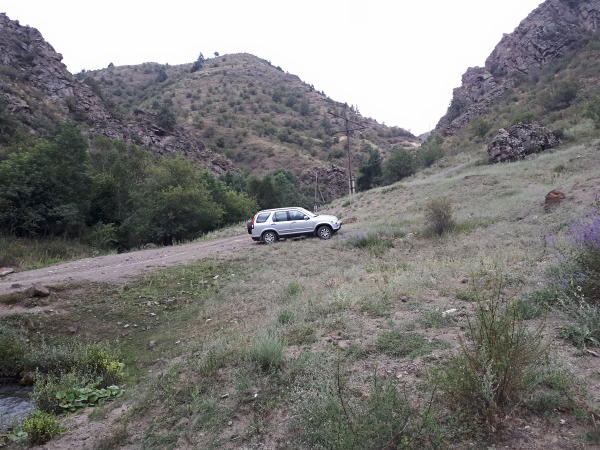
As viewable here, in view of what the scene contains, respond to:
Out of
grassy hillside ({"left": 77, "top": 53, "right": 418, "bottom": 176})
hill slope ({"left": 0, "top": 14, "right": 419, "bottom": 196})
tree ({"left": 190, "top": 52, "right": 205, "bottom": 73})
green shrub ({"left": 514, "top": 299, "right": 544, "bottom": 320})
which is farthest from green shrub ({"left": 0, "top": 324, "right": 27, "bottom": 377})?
tree ({"left": 190, "top": 52, "right": 205, "bottom": 73})

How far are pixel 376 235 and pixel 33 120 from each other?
1672 inches

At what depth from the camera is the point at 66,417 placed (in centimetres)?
423

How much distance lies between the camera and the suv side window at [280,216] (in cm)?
1549

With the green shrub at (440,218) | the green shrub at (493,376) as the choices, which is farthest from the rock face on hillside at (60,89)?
the green shrub at (493,376)

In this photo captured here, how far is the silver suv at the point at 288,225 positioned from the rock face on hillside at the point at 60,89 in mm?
39406

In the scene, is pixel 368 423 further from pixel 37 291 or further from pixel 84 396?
pixel 37 291

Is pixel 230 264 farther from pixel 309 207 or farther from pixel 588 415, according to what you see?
pixel 309 207

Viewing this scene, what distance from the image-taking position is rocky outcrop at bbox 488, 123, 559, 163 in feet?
83.3

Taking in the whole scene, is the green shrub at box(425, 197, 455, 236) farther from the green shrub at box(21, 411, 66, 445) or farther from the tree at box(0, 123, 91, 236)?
the tree at box(0, 123, 91, 236)

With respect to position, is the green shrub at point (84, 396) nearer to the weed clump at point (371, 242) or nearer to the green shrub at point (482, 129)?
the weed clump at point (371, 242)

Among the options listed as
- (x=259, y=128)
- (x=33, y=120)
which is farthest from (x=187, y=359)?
(x=259, y=128)

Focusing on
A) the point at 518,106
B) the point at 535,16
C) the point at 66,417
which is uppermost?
the point at 535,16

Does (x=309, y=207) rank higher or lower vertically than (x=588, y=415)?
higher

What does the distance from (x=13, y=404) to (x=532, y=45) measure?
2966 inches
